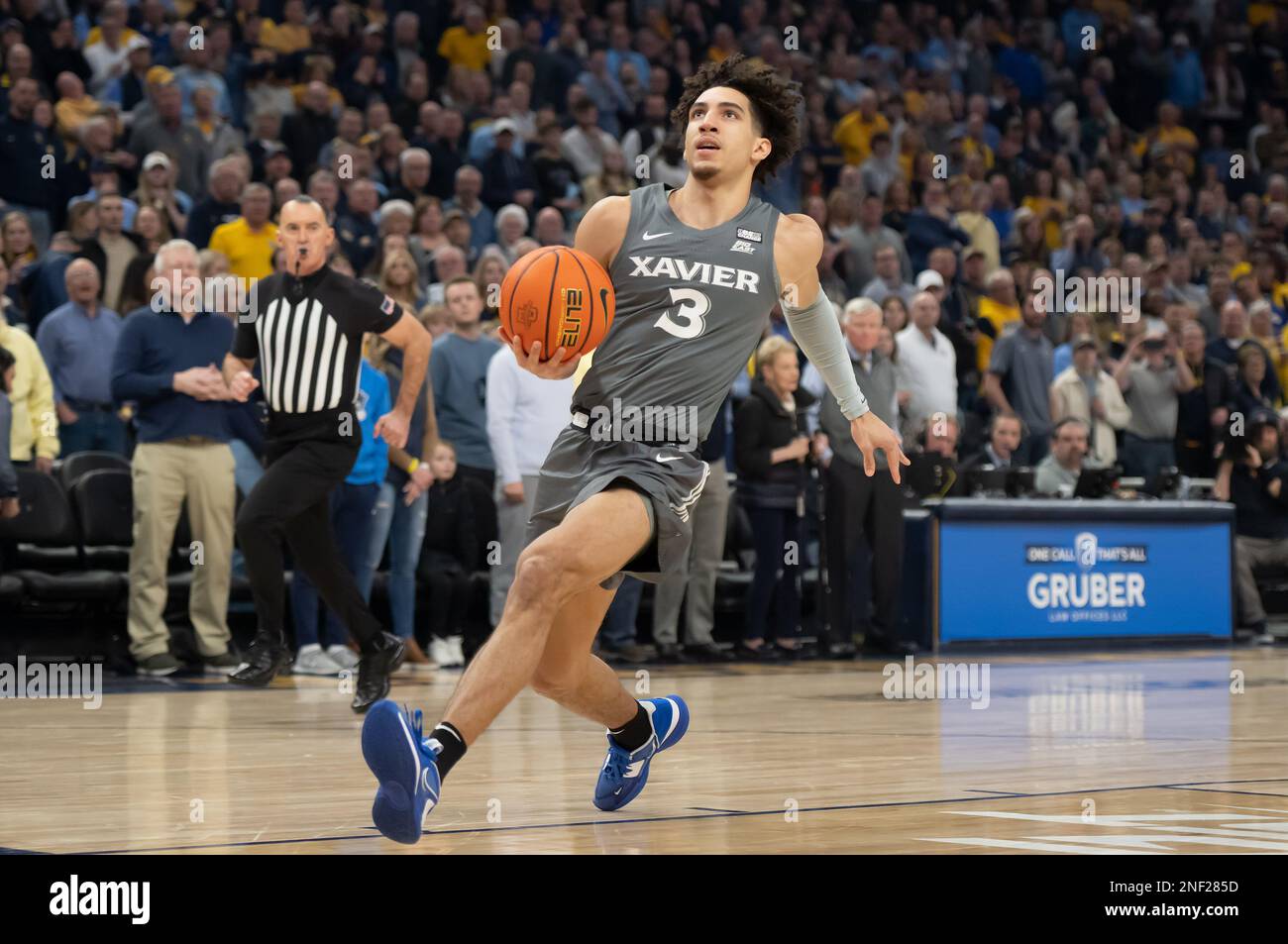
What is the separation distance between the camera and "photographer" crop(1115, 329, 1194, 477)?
634 inches

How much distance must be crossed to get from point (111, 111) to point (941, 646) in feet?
23.7

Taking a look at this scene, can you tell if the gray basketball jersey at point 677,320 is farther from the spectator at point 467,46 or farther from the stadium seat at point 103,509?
the spectator at point 467,46

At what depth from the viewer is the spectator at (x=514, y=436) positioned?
1162 centimetres

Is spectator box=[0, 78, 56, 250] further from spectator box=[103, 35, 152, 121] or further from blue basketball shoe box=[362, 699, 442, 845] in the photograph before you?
blue basketball shoe box=[362, 699, 442, 845]

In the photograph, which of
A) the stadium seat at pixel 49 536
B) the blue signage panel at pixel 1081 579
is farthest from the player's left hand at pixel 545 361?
the blue signage panel at pixel 1081 579

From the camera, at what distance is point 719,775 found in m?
6.39

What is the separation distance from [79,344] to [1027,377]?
25.7 ft

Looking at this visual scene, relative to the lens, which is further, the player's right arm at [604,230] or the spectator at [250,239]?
the spectator at [250,239]

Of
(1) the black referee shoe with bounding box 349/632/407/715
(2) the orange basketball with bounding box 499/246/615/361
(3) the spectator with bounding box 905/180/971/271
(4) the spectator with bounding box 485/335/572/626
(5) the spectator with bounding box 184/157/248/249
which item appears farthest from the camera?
(3) the spectator with bounding box 905/180/971/271

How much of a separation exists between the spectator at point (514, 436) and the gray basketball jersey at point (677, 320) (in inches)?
245

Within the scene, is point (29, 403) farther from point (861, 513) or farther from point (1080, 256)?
point (1080, 256)

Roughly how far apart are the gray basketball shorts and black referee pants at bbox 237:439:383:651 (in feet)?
11.7

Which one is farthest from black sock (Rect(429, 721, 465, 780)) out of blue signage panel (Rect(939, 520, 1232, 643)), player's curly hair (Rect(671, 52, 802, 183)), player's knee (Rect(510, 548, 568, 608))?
blue signage panel (Rect(939, 520, 1232, 643))

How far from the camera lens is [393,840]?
467 centimetres
